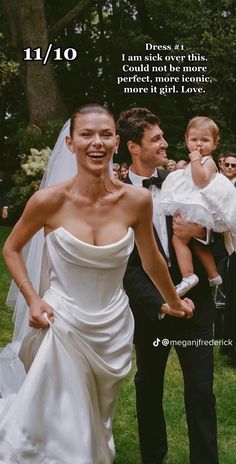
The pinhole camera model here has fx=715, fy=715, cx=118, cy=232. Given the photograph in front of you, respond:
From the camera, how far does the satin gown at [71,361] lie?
97.2 inches

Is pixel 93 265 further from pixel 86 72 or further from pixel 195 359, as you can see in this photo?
pixel 86 72

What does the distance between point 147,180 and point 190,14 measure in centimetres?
445

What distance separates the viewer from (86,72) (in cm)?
1152

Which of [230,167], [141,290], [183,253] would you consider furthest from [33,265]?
[230,167]

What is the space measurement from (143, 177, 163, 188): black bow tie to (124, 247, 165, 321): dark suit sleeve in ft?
1.02

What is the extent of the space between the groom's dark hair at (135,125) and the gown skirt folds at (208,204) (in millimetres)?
316

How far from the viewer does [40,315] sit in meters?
2.50

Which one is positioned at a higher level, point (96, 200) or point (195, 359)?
point (96, 200)

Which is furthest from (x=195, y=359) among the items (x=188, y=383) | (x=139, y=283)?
(x=139, y=283)

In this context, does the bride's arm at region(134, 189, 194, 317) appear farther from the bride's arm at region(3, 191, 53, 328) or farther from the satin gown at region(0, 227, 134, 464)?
the bride's arm at region(3, 191, 53, 328)

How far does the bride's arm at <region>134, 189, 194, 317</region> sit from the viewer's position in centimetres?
273

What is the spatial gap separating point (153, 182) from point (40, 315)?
1063 millimetres

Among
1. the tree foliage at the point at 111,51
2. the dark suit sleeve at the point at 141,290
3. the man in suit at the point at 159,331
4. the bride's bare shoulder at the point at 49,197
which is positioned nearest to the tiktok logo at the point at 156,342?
the man in suit at the point at 159,331

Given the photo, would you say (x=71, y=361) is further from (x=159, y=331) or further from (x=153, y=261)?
(x=159, y=331)
